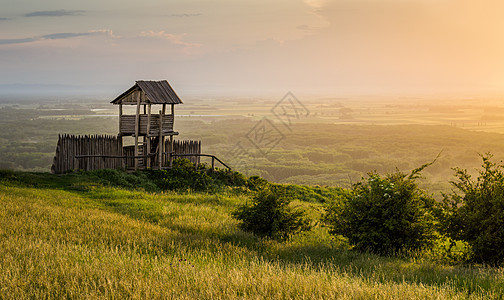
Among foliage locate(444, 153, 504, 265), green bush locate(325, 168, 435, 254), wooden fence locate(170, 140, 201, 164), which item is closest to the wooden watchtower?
wooden fence locate(170, 140, 201, 164)

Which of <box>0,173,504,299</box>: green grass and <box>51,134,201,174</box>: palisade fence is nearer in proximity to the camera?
<box>0,173,504,299</box>: green grass

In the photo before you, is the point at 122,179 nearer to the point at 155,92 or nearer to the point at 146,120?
the point at 146,120

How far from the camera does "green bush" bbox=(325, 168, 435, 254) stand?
12.6 meters

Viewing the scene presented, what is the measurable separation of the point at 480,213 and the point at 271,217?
20.6 ft

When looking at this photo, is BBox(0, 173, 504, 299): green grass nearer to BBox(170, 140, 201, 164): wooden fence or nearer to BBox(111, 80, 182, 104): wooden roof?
BBox(111, 80, 182, 104): wooden roof

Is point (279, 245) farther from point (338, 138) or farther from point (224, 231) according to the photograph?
point (338, 138)

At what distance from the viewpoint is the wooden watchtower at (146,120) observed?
3041 centimetres

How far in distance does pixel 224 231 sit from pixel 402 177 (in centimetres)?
580

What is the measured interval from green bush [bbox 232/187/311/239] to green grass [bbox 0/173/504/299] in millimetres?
481

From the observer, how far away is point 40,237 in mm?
11320

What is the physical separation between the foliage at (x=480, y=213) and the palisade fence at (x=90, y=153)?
21770 mm

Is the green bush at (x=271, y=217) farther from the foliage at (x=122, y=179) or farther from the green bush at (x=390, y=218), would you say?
the foliage at (x=122, y=179)

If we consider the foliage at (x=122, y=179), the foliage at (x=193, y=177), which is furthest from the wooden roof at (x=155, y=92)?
the foliage at (x=122, y=179)

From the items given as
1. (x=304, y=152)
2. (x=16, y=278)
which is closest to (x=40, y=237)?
(x=16, y=278)
